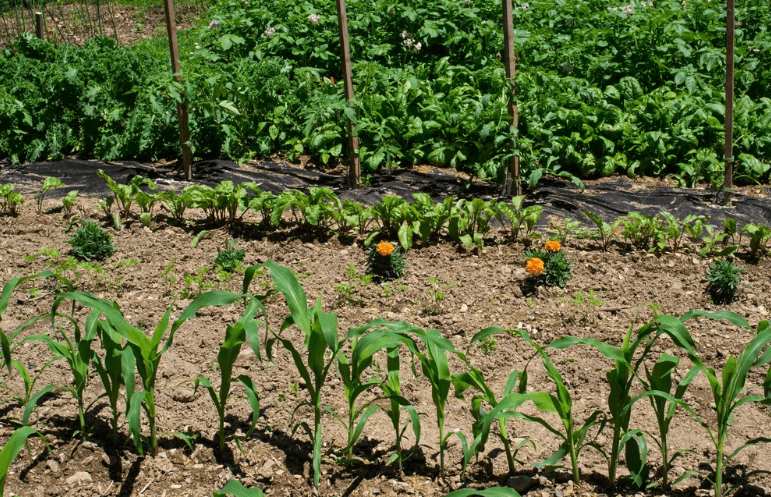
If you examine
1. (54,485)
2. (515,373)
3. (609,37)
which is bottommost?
(54,485)

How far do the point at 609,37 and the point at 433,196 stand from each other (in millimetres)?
3257

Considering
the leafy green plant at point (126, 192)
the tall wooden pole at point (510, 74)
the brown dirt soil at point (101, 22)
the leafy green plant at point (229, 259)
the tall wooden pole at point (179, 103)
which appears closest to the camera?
the leafy green plant at point (229, 259)

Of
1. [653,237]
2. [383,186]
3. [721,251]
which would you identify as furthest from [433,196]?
[721,251]

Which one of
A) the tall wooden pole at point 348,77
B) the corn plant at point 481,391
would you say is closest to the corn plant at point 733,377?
the corn plant at point 481,391

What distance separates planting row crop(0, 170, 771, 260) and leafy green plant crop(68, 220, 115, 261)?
34 centimetres

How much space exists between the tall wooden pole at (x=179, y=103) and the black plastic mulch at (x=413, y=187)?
16 cm

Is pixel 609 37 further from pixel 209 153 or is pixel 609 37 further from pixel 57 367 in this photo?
pixel 57 367

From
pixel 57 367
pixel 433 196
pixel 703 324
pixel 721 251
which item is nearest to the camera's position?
pixel 57 367

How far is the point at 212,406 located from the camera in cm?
303

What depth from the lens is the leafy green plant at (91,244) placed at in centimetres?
439

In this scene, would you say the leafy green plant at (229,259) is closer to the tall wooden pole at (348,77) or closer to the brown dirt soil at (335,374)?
the brown dirt soil at (335,374)

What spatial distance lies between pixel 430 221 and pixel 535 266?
764 mm

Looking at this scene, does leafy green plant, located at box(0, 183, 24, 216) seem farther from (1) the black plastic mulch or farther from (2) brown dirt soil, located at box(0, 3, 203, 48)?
(2) brown dirt soil, located at box(0, 3, 203, 48)

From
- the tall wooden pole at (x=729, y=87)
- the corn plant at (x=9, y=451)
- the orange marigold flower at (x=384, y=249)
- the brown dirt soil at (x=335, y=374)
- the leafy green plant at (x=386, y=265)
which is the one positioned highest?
the tall wooden pole at (x=729, y=87)
